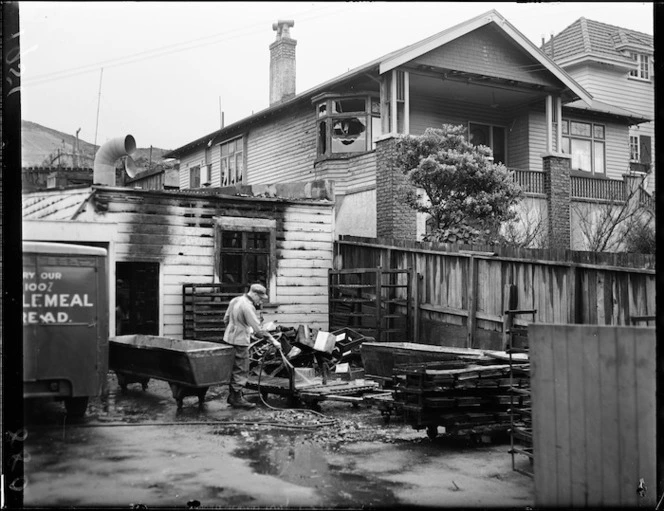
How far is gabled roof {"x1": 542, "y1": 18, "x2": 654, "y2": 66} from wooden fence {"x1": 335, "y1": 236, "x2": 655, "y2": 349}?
8.70 ft

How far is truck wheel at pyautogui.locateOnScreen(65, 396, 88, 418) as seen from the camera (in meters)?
7.18

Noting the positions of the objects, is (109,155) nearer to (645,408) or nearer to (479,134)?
(645,408)

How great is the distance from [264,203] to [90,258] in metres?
6.73

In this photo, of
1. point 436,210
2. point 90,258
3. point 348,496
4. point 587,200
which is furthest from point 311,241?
point 348,496

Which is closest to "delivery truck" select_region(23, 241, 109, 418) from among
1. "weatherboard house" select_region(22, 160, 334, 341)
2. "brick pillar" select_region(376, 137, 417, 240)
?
"weatherboard house" select_region(22, 160, 334, 341)

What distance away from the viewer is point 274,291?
13.0 meters

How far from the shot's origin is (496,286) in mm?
12141

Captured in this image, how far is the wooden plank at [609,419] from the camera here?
21.0ft

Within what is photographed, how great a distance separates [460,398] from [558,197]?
676cm

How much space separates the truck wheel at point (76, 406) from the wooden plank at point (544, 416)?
14.0ft

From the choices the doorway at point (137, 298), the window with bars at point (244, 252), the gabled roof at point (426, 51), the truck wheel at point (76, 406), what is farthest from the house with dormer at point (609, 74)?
the truck wheel at point (76, 406)

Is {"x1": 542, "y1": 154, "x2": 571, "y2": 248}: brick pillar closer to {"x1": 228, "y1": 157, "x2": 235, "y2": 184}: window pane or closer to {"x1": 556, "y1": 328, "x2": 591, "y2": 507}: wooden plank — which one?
{"x1": 228, "y1": 157, "x2": 235, "y2": 184}: window pane

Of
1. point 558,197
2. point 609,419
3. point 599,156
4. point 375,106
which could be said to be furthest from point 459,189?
point 609,419

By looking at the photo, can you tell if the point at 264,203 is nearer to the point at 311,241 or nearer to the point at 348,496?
the point at 311,241
